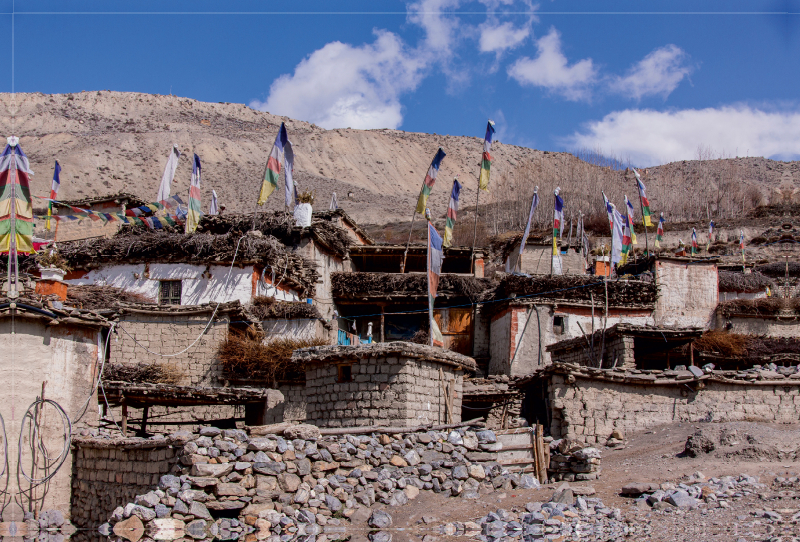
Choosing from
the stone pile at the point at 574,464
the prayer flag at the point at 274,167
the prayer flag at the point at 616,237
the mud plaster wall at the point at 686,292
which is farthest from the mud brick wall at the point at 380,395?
the mud plaster wall at the point at 686,292

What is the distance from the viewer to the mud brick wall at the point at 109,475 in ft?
38.9

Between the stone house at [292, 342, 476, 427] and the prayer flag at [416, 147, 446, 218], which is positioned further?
the prayer flag at [416, 147, 446, 218]

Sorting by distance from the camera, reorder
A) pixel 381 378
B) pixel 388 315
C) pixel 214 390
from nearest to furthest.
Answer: pixel 381 378, pixel 214 390, pixel 388 315

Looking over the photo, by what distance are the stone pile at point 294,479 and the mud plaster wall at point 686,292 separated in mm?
16580

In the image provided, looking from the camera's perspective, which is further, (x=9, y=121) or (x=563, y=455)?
(x=9, y=121)

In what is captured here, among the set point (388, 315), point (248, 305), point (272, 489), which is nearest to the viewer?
point (272, 489)

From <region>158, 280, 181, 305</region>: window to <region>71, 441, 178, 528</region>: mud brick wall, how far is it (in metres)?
9.37

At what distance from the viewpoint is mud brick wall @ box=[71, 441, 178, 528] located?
11844 mm

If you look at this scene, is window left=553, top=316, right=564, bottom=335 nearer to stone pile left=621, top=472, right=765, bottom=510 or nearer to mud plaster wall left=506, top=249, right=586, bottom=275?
mud plaster wall left=506, top=249, right=586, bottom=275

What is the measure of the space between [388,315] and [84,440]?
16522 millimetres

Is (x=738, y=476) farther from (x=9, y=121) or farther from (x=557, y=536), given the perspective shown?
(x=9, y=121)

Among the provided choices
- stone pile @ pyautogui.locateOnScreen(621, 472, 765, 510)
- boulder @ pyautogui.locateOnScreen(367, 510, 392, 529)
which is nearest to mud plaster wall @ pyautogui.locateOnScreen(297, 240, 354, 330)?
boulder @ pyautogui.locateOnScreen(367, 510, 392, 529)

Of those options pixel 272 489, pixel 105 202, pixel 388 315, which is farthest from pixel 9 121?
pixel 272 489

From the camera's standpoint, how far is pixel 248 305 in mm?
22125
